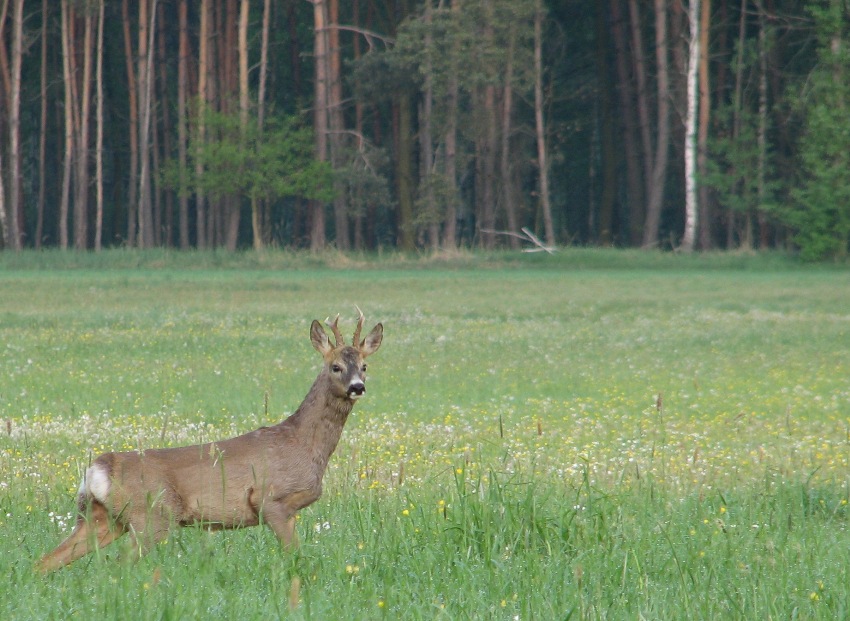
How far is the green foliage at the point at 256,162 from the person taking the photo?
5269 cm

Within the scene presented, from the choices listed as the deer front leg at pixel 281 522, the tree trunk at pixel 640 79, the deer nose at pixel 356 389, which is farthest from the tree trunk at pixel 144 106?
the deer front leg at pixel 281 522

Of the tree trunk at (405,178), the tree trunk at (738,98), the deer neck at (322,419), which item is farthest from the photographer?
the tree trunk at (405,178)

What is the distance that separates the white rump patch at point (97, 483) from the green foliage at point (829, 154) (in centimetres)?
4080

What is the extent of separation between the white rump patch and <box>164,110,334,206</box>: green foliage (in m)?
46.4

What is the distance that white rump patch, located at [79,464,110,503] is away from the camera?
5.68m

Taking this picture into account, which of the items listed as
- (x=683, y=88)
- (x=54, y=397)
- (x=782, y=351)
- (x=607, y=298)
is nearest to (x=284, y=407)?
(x=54, y=397)

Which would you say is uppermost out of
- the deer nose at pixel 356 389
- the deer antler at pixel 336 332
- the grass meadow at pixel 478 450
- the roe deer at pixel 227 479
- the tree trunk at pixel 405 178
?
the tree trunk at pixel 405 178

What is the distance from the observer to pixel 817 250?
143 ft

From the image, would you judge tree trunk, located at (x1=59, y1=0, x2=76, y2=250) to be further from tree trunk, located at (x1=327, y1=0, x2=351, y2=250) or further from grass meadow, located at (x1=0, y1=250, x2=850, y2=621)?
grass meadow, located at (x1=0, y1=250, x2=850, y2=621)

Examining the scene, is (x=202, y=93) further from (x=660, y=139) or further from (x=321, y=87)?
(x=660, y=139)

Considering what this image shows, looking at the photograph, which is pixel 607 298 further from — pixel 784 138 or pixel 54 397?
pixel 784 138

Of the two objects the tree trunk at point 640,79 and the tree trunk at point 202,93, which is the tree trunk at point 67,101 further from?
the tree trunk at point 640,79

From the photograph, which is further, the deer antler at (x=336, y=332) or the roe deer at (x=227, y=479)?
the deer antler at (x=336, y=332)

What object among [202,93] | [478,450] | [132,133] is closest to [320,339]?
[478,450]
